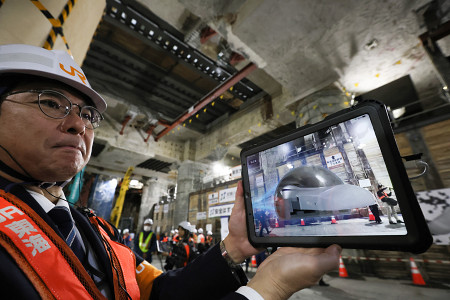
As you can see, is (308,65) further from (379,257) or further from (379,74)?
(379,257)

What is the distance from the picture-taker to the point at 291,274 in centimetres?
63

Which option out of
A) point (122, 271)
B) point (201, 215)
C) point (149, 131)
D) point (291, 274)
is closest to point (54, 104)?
point (122, 271)

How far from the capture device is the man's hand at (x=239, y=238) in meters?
0.98

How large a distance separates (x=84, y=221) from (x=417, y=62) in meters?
5.92

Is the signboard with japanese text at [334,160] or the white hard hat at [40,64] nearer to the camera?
the signboard with japanese text at [334,160]

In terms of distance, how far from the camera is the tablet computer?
0.62 m

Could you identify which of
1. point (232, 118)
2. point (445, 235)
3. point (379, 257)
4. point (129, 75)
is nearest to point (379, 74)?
point (445, 235)

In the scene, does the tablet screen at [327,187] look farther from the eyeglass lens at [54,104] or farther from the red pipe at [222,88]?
the red pipe at [222,88]

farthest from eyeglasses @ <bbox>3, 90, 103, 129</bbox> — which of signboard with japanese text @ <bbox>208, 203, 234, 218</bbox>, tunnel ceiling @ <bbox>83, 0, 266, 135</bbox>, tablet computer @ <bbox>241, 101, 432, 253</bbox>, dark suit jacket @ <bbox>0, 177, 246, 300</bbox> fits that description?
signboard with japanese text @ <bbox>208, 203, 234, 218</bbox>

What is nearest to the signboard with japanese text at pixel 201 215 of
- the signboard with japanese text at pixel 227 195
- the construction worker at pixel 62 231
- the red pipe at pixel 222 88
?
the signboard with japanese text at pixel 227 195

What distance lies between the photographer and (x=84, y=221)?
99cm

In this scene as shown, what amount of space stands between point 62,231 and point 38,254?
242 mm

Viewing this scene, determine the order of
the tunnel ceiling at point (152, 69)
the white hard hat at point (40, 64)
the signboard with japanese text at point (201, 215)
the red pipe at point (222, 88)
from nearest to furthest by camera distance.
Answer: the white hard hat at point (40, 64), the tunnel ceiling at point (152, 69), the red pipe at point (222, 88), the signboard with japanese text at point (201, 215)

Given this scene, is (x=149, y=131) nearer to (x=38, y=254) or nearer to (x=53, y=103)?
(x=53, y=103)
